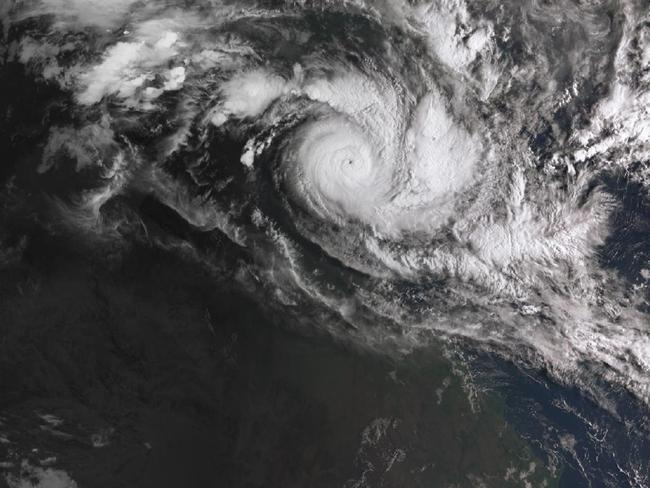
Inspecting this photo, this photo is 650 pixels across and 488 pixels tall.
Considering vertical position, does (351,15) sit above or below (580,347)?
above

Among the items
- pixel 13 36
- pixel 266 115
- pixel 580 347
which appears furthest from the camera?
pixel 580 347

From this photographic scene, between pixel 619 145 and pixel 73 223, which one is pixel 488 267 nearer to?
pixel 619 145

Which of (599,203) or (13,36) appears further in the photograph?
(599,203)

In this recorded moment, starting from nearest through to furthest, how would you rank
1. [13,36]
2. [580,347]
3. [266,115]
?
[13,36] → [266,115] → [580,347]

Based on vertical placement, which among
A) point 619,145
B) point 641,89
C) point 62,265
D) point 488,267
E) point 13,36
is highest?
point 641,89

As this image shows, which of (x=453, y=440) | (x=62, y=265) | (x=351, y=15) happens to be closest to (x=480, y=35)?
(x=351, y=15)

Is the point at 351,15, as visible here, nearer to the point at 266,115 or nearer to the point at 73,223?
the point at 266,115
